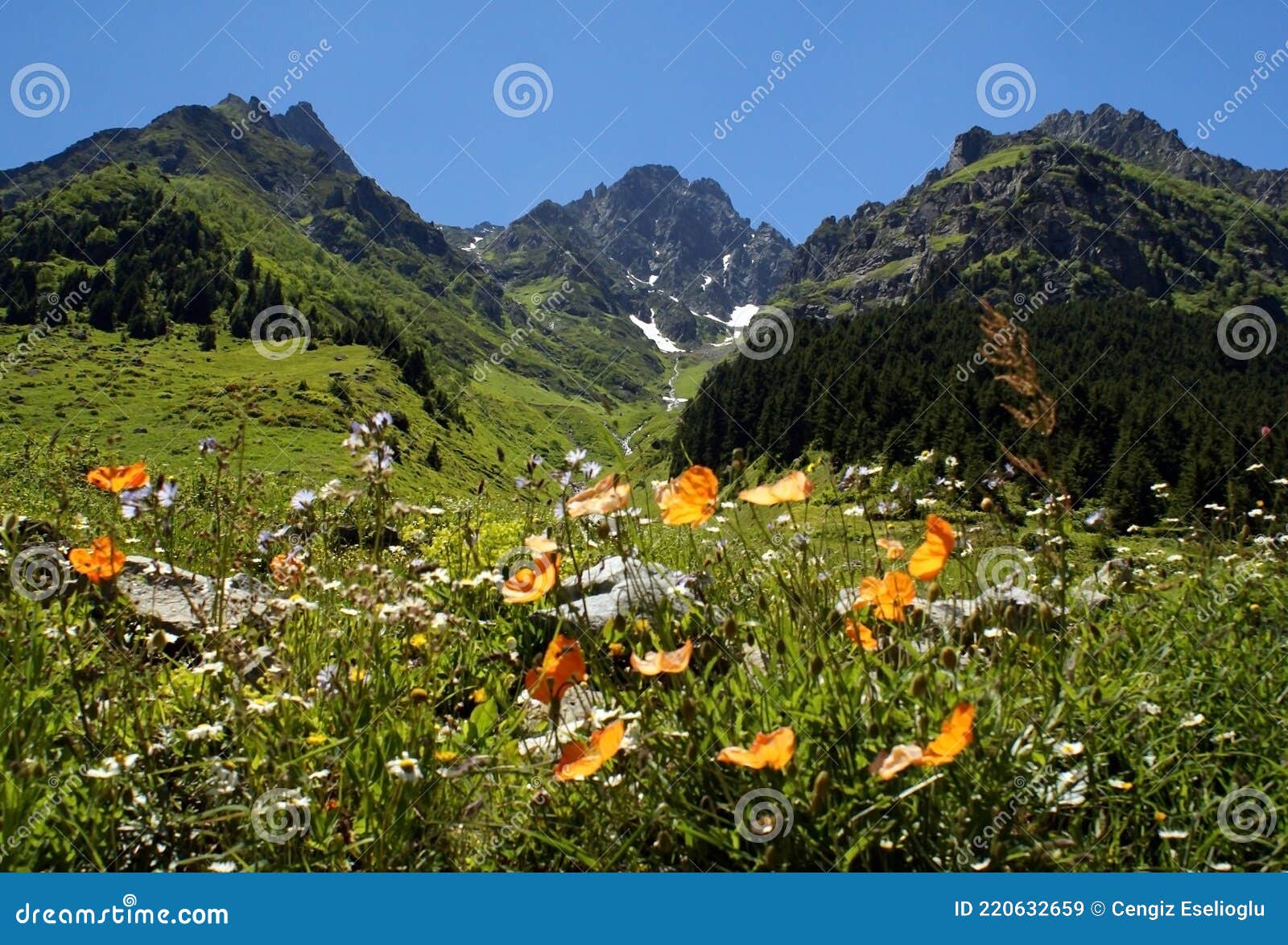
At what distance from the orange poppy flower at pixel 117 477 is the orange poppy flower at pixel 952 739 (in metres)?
3.35

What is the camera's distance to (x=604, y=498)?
2746mm

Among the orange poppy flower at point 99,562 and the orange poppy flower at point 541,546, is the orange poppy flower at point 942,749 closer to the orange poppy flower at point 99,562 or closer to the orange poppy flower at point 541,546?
the orange poppy flower at point 541,546

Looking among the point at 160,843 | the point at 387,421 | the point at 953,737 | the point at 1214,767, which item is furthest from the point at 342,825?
the point at 1214,767

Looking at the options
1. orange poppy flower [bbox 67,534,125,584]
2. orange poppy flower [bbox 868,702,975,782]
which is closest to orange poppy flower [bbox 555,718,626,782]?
orange poppy flower [bbox 868,702,975,782]

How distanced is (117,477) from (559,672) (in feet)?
7.70

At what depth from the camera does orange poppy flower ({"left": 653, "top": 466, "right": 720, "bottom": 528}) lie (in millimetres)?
2828

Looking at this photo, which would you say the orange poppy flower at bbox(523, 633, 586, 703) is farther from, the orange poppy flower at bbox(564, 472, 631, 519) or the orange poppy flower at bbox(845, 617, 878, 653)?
the orange poppy flower at bbox(845, 617, 878, 653)

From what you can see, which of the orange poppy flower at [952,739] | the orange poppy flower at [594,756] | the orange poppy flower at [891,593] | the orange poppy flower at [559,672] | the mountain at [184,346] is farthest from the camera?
the mountain at [184,346]

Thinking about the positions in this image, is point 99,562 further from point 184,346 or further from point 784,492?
point 184,346

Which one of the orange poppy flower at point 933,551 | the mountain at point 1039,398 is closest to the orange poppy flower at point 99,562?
the orange poppy flower at point 933,551

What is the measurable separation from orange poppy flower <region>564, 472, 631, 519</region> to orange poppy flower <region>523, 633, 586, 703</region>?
452 mm

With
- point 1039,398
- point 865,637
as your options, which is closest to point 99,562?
point 865,637

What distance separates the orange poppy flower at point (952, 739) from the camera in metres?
2.04

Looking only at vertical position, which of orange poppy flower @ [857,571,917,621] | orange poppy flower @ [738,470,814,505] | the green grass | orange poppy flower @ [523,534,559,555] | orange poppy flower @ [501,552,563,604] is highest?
orange poppy flower @ [738,470,814,505]
